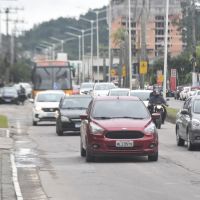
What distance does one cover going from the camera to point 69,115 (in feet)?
104

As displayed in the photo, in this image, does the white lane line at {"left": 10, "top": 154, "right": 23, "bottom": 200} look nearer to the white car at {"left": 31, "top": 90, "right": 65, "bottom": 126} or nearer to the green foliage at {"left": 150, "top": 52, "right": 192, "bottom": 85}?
the white car at {"left": 31, "top": 90, "right": 65, "bottom": 126}

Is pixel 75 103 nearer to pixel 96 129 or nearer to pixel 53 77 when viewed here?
pixel 96 129

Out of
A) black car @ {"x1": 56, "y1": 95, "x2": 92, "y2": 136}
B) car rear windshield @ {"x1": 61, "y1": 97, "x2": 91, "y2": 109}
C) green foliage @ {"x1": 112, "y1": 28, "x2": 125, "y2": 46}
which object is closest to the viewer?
black car @ {"x1": 56, "y1": 95, "x2": 92, "y2": 136}

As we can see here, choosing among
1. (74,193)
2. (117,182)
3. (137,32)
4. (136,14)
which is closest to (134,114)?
(117,182)

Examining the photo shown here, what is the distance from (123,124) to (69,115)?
11603 millimetres

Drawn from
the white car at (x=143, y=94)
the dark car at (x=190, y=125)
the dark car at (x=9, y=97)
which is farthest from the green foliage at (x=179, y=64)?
the dark car at (x=190, y=125)

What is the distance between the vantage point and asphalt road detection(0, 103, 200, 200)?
14.6 metres

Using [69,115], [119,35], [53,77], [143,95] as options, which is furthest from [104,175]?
[119,35]

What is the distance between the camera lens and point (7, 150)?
24453 mm

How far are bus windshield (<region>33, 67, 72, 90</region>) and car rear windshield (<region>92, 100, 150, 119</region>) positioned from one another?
36107 millimetres

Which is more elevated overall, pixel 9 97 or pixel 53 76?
pixel 53 76

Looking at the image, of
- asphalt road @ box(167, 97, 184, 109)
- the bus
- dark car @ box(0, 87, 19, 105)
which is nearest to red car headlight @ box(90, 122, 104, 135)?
the bus

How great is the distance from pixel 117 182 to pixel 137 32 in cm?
7271

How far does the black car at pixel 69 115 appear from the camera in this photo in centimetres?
3131
